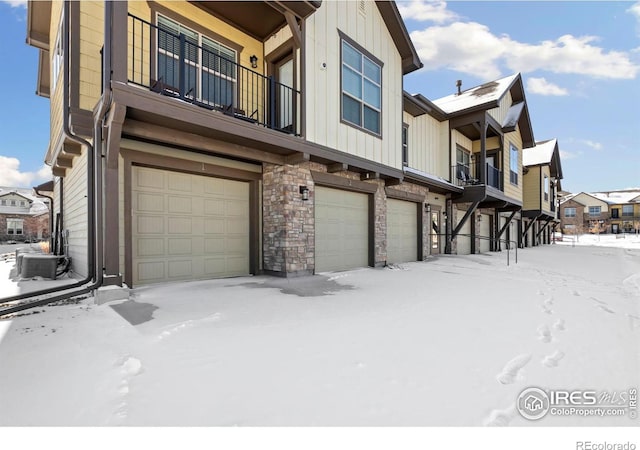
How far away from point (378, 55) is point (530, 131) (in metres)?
12.8

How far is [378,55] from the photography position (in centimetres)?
837

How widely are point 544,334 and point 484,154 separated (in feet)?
33.0

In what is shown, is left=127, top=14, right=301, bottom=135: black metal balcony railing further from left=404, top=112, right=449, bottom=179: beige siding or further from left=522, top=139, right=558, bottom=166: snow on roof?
left=522, top=139, right=558, bottom=166: snow on roof

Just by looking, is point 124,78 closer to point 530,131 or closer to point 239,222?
point 239,222

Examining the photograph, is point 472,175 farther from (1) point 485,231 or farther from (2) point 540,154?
(2) point 540,154

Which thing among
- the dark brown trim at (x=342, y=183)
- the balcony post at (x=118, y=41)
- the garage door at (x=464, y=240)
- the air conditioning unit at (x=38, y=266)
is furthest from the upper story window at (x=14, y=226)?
the garage door at (x=464, y=240)

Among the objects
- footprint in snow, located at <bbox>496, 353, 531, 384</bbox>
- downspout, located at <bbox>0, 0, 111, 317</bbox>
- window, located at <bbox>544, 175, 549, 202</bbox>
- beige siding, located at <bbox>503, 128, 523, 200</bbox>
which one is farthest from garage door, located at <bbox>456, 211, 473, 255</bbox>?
downspout, located at <bbox>0, 0, 111, 317</bbox>

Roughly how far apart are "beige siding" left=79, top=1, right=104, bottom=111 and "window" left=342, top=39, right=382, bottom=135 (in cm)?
493

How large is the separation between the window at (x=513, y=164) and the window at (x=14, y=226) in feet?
134

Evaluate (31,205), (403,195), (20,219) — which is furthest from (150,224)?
(31,205)

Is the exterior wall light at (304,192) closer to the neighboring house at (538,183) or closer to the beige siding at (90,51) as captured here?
the beige siding at (90,51)

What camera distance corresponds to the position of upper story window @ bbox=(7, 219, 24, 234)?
2859 cm

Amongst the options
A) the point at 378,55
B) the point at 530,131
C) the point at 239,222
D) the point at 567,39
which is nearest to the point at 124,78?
the point at 239,222
